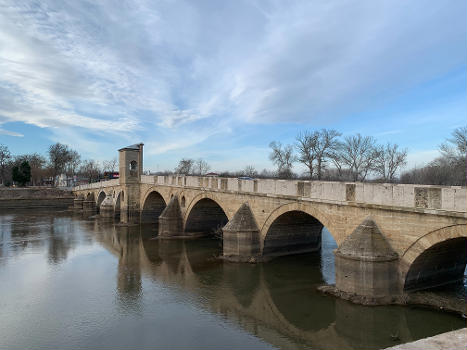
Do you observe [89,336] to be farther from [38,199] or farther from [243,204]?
[38,199]

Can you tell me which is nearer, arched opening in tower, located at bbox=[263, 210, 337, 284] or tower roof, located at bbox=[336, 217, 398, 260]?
tower roof, located at bbox=[336, 217, 398, 260]

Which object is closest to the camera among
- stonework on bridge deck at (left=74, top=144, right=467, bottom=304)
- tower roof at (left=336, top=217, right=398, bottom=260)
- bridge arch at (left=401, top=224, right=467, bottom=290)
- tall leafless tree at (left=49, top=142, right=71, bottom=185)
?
bridge arch at (left=401, top=224, right=467, bottom=290)

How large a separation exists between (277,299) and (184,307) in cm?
272

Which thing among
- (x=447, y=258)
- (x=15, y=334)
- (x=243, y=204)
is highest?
(x=243, y=204)

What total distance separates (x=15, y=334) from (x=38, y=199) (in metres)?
39.3

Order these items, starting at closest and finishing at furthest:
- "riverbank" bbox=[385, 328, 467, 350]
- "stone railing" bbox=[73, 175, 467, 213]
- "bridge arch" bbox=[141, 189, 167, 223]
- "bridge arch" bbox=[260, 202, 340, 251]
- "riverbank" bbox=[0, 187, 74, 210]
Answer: "riverbank" bbox=[385, 328, 467, 350] → "stone railing" bbox=[73, 175, 467, 213] → "bridge arch" bbox=[260, 202, 340, 251] → "bridge arch" bbox=[141, 189, 167, 223] → "riverbank" bbox=[0, 187, 74, 210]

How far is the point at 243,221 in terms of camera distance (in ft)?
46.6

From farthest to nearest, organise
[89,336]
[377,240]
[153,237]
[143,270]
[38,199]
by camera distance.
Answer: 1. [38,199]
2. [153,237]
3. [143,270]
4. [377,240]
5. [89,336]

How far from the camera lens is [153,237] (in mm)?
21312

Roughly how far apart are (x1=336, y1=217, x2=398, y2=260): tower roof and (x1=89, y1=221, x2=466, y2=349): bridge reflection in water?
1264 millimetres

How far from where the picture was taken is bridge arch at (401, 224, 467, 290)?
7863 mm

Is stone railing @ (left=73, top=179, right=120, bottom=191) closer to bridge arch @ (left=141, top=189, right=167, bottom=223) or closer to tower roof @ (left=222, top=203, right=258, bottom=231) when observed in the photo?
bridge arch @ (left=141, top=189, right=167, bottom=223)

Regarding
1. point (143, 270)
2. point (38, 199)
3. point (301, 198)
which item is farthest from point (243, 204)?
point (38, 199)

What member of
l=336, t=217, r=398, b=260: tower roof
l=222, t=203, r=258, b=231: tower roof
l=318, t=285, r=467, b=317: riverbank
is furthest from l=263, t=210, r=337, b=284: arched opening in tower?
l=318, t=285, r=467, b=317: riverbank
